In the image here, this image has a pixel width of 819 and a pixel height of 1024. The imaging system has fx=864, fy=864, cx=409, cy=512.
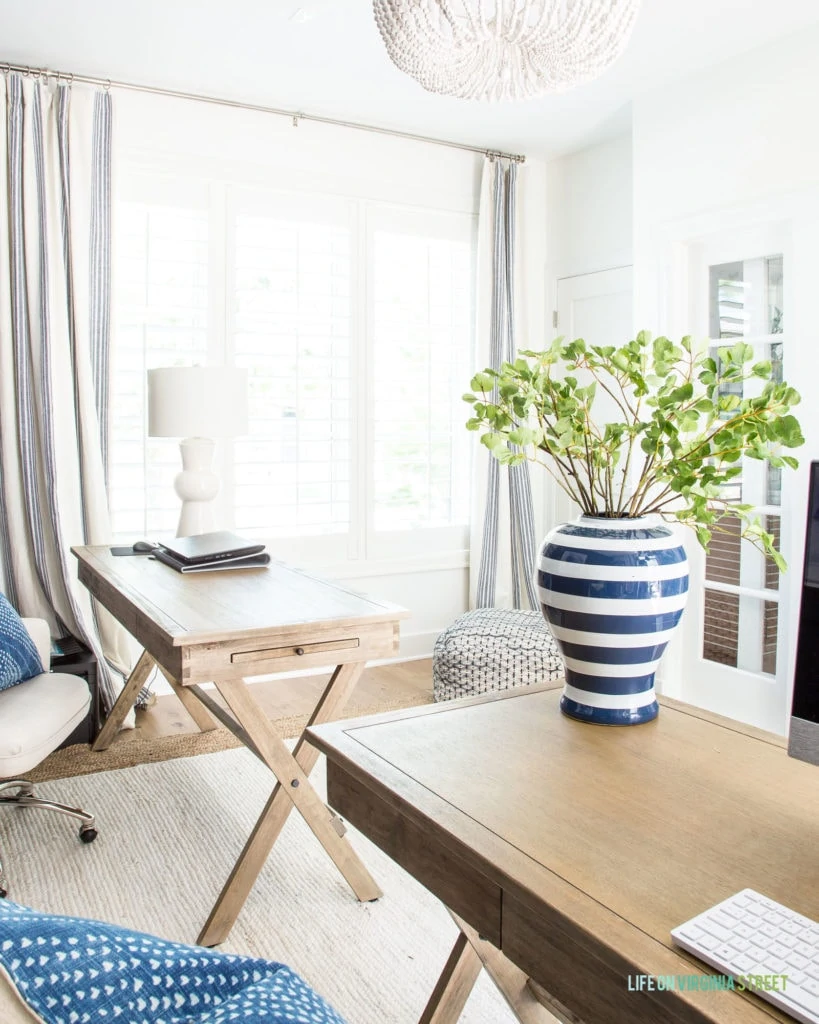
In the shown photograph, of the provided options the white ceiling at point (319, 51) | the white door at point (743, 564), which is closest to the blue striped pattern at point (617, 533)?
the white door at point (743, 564)

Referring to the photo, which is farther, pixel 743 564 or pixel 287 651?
pixel 743 564

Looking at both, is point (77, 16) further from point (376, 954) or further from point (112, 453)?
point (376, 954)

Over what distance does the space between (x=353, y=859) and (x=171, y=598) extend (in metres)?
0.82

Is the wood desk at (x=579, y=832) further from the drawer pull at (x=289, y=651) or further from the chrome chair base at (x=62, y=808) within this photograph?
the chrome chair base at (x=62, y=808)

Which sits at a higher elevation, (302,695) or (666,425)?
(666,425)

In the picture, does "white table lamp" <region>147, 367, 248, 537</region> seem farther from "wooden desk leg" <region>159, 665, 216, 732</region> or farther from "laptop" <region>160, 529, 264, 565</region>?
"wooden desk leg" <region>159, 665, 216, 732</region>

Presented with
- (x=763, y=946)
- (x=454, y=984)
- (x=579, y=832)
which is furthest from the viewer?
(x=454, y=984)

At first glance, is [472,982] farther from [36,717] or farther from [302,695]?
[302,695]

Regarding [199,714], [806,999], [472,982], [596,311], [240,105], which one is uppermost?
[240,105]

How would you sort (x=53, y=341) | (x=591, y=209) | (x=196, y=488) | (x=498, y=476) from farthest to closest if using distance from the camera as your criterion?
(x=498, y=476) < (x=591, y=209) < (x=53, y=341) < (x=196, y=488)

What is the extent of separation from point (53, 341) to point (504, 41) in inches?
87.4

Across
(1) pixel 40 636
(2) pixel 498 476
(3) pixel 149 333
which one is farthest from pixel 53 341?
(2) pixel 498 476

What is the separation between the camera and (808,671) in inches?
38.6

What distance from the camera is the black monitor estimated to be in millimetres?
970
